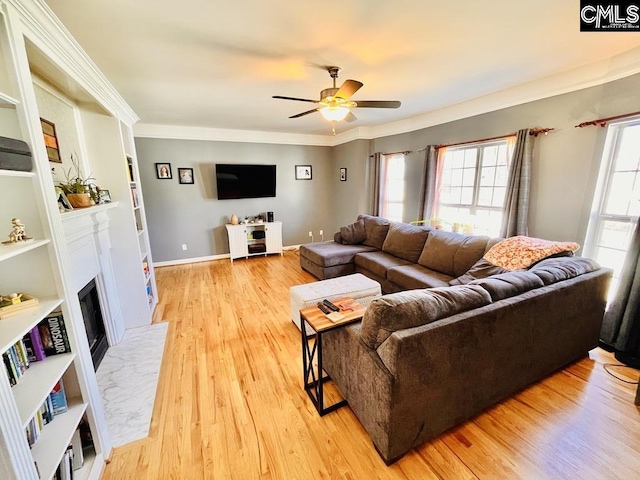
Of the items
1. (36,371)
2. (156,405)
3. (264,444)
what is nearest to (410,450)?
(264,444)

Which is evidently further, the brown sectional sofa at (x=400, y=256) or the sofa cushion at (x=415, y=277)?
the brown sectional sofa at (x=400, y=256)

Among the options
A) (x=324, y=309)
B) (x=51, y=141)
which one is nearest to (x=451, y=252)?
(x=324, y=309)

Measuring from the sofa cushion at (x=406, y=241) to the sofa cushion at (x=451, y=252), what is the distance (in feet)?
0.40

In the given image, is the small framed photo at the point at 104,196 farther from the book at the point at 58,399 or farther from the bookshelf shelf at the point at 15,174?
the book at the point at 58,399

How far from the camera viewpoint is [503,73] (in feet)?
8.66

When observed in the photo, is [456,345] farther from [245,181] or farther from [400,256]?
[245,181]

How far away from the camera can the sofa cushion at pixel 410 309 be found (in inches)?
51.5

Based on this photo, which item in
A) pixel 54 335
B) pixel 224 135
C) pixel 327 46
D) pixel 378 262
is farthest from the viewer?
pixel 224 135

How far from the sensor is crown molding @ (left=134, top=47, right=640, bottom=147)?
2.34 m

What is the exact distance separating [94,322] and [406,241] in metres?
3.48

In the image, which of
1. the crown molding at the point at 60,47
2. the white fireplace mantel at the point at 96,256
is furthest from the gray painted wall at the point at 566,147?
the white fireplace mantel at the point at 96,256

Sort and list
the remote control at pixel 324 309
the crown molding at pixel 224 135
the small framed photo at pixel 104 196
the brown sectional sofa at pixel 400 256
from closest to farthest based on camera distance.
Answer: the remote control at pixel 324 309 → the small framed photo at pixel 104 196 → the brown sectional sofa at pixel 400 256 → the crown molding at pixel 224 135

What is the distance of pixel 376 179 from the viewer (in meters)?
5.15

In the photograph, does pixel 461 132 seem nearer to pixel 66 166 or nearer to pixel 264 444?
pixel 264 444
